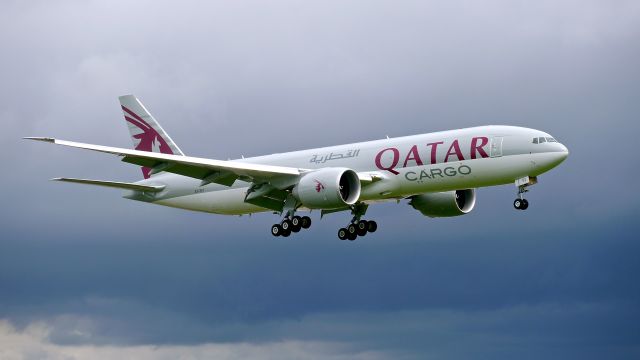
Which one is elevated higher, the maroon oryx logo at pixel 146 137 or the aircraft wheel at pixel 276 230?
the maroon oryx logo at pixel 146 137

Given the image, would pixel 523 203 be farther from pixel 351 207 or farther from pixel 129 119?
pixel 129 119

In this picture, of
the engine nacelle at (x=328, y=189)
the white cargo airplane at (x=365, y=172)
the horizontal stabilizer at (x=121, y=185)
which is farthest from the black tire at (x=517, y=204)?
the horizontal stabilizer at (x=121, y=185)

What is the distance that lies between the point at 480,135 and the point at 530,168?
9.74 feet

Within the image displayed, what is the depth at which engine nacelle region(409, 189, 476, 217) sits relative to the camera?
67.1 m

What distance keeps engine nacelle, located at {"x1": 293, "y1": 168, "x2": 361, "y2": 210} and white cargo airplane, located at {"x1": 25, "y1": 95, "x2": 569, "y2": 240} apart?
48mm

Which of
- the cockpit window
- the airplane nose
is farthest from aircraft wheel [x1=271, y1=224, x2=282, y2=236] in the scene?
the airplane nose

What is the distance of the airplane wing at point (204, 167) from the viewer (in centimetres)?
5791

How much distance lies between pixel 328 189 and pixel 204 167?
6.50 m

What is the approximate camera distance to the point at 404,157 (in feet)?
198

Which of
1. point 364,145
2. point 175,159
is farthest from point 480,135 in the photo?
point 175,159

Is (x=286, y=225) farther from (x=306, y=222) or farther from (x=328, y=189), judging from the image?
(x=328, y=189)

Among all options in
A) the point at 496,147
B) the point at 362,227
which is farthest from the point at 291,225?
the point at 496,147

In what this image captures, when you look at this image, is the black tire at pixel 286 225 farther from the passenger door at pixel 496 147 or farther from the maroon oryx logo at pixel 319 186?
the passenger door at pixel 496 147

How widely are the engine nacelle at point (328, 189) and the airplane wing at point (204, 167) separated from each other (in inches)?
67.8
